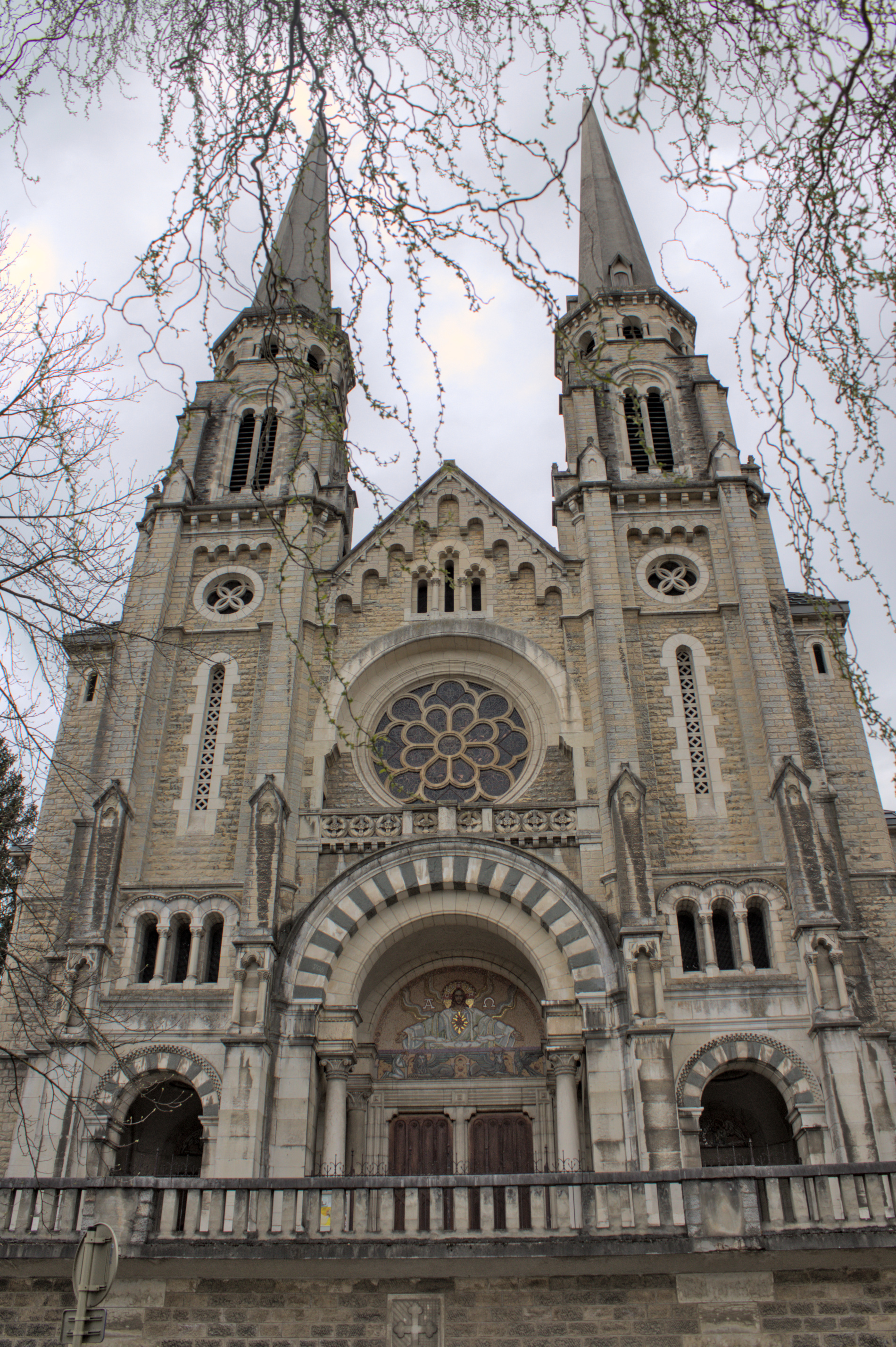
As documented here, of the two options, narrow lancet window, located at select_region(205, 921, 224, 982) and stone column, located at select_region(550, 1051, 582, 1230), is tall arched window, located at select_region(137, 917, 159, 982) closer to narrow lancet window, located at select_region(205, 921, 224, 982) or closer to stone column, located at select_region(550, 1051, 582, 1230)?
narrow lancet window, located at select_region(205, 921, 224, 982)

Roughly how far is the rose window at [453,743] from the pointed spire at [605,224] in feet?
40.8

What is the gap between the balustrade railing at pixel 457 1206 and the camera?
1050 centimetres

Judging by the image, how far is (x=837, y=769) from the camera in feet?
65.8

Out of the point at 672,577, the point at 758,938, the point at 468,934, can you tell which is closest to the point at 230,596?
the point at 468,934

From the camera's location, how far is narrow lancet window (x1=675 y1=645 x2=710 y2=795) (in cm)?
1941

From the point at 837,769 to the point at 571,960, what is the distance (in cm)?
698

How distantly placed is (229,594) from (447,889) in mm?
8612

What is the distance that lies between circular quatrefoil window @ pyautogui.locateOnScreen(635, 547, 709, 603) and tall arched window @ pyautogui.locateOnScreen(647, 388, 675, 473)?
3.00 m

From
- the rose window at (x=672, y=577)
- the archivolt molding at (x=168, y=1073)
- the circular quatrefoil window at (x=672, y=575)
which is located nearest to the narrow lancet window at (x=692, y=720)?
the circular quatrefoil window at (x=672, y=575)

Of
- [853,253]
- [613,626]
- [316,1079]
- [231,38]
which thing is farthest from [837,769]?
[231,38]

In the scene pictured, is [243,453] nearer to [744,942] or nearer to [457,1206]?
[744,942]

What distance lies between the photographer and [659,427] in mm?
25203

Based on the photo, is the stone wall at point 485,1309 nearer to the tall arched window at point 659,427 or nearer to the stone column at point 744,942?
the stone column at point 744,942

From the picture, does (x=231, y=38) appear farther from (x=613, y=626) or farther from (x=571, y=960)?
(x=613, y=626)
